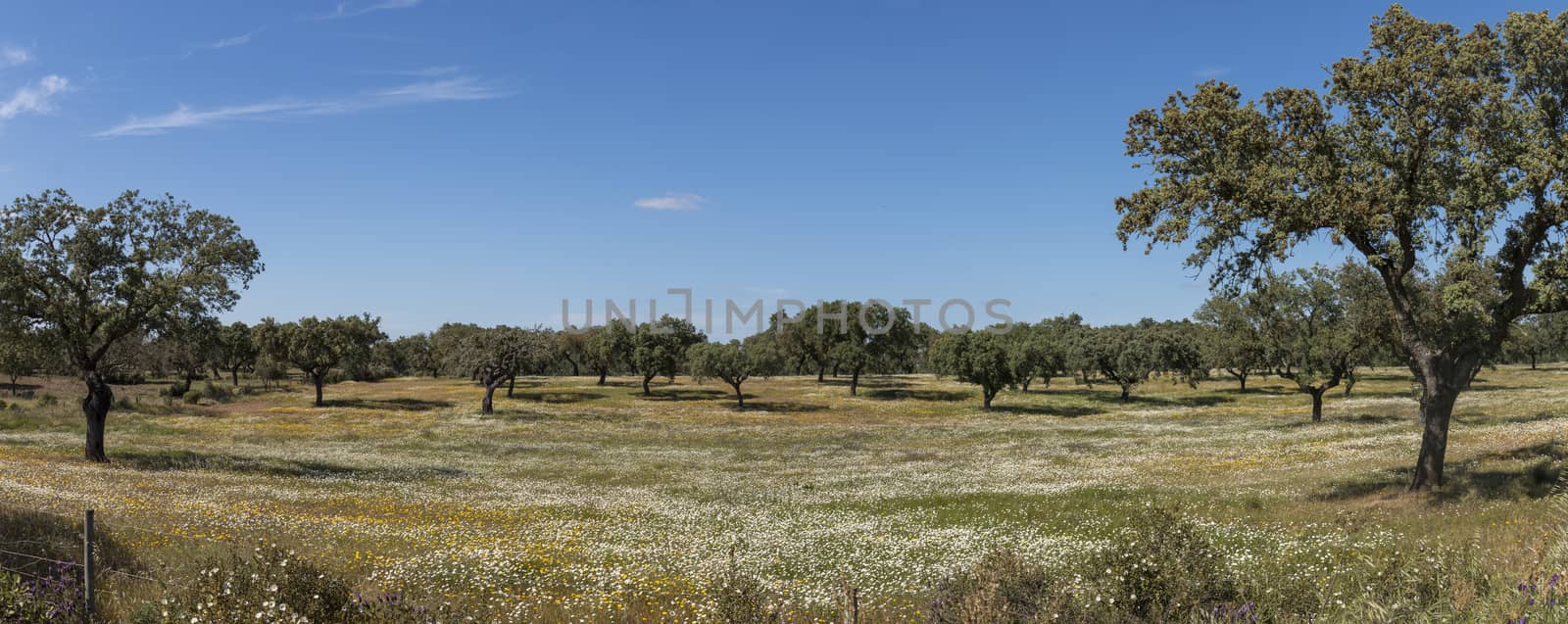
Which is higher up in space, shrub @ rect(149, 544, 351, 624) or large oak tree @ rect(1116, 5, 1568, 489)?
large oak tree @ rect(1116, 5, 1568, 489)

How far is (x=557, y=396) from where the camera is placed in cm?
9406

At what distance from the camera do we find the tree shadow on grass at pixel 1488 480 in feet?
69.3

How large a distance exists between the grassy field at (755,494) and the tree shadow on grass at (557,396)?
894 inches

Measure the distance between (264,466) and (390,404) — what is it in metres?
52.2

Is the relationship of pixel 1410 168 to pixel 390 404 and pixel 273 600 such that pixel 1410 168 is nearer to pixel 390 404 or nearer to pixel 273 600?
pixel 273 600

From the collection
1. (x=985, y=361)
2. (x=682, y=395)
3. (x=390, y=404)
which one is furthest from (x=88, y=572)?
(x=682, y=395)

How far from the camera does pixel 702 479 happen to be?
3581cm

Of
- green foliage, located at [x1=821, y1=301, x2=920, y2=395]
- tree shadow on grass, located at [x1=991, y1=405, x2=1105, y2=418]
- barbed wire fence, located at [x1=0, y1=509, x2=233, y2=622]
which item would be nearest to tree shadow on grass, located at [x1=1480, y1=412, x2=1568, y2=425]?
tree shadow on grass, located at [x1=991, y1=405, x2=1105, y2=418]

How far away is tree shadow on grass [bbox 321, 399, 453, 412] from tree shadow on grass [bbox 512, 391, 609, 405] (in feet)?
30.5

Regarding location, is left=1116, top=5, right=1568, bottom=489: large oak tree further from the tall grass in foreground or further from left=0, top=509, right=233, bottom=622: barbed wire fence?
left=0, top=509, right=233, bottom=622: barbed wire fence

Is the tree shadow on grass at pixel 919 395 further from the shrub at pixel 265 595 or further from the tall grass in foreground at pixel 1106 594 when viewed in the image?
the shrub at pixel 265 595

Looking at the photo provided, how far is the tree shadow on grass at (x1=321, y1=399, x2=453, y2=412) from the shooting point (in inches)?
3157

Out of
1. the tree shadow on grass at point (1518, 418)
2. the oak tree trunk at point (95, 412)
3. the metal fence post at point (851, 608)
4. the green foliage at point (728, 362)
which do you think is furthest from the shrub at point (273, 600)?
the green foliage at point (728, 362)

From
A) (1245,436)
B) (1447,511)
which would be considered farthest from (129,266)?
(1245,436)
